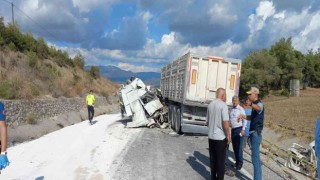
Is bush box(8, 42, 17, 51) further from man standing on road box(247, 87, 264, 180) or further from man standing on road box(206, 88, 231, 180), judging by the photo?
man standing on road box(247, 87, 264, 180)

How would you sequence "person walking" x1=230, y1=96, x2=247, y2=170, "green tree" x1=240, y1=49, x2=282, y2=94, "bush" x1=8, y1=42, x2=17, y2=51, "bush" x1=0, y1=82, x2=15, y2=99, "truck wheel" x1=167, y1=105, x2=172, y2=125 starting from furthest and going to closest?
1. "green tree" x1=240, y1=49, x2=282, y2=94
2. "bush" x1=8, y1=42, x2=17, y2=51
3. "truck wheel" x1=167, y1=105, x2=172, y2=125
4. "bush" x1=0, y1=82, x2=15, y2=99
5. "person walking" x1=230, y1=96, x2=247, y2=170

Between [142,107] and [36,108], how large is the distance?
5.61m

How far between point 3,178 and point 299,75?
57507 mm

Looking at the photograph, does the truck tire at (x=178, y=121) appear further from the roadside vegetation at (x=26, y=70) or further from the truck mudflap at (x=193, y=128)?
the roadside vegetation at (x=26, y=70)

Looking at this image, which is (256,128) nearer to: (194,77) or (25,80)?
(194,77)

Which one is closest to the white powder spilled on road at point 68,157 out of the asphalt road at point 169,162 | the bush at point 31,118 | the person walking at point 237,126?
the asphalt road at point 169,162

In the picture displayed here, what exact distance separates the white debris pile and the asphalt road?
447 centimetres

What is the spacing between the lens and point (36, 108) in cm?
2047

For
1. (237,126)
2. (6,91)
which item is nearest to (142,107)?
(6,91)

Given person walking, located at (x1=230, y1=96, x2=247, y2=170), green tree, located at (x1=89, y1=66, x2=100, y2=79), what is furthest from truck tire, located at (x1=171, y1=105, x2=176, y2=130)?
green tree, located at (x1=89, y1=66, x2=100, y2=79)

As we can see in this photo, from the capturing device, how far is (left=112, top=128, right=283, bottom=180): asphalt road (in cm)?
874

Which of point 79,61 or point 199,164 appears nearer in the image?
point 199,164

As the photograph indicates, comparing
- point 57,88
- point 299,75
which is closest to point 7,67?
point 57,88

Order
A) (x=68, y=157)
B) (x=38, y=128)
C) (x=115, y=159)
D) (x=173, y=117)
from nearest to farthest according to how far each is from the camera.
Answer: (x=115, y=159)
(x=68, y=157)
(x=173, y=117)
(x=38, y=128)
